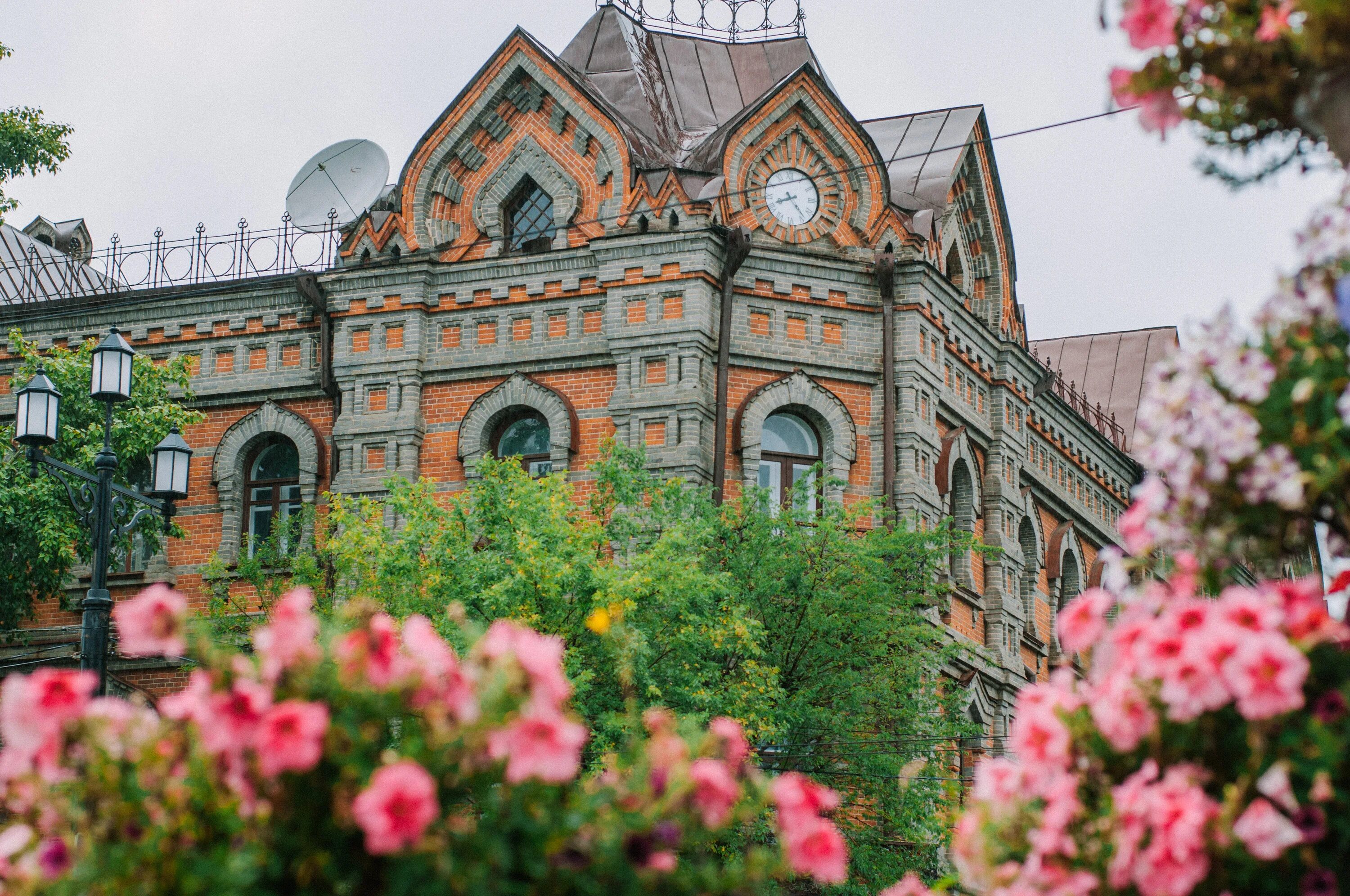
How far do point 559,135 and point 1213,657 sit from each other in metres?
18.3

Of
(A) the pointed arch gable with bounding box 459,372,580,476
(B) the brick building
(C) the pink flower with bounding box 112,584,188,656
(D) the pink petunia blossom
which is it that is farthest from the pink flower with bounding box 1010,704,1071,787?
(A) the pointed arch gable with bounding box 459,372,580,476

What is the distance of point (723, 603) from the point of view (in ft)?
54.9

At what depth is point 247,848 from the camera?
14.7ft

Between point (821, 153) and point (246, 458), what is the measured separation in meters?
8.41

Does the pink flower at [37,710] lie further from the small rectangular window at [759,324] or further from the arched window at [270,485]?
the arched window at [270,485]

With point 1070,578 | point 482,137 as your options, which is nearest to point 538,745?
point 482,137

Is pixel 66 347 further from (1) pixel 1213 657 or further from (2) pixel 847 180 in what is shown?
(1) pixel 1213 657

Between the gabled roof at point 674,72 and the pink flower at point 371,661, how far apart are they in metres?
18.2

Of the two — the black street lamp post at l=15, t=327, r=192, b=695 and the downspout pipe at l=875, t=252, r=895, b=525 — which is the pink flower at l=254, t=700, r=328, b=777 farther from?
the downspout pipe at l=875, t=252, r=895, b=525

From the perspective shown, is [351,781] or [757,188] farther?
[757,188]

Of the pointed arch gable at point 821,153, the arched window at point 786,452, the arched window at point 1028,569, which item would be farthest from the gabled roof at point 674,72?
the arched window at point 1028,569

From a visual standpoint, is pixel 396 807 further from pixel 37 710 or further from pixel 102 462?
pixel 102 462

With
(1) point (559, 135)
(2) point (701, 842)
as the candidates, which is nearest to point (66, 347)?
(1) point (559, 135)

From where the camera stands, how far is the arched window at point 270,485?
882 inches
